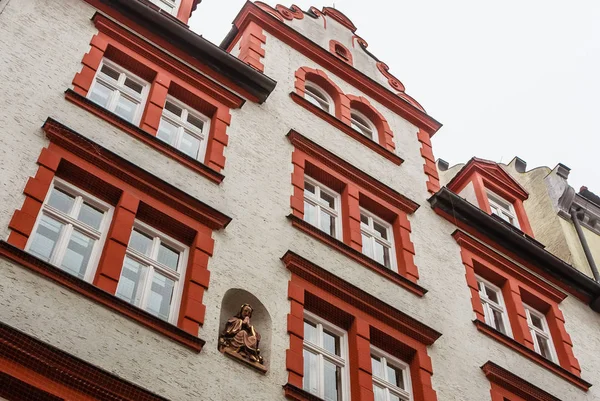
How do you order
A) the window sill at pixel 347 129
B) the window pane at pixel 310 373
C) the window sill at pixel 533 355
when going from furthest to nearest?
the window sill at pixel 347 129 → the window sill at pixel 533 355 → the window pane at pixel 310 373

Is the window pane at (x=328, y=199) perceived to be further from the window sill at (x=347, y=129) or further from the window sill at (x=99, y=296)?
the window sill at (x=99, y=296)

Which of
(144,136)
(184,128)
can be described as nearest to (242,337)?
(144,136)

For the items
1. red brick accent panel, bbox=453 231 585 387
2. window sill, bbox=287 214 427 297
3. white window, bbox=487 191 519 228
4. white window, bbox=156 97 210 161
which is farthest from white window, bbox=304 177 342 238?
white window, bbox=487 191 519 228

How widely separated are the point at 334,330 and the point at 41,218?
5.34 metres

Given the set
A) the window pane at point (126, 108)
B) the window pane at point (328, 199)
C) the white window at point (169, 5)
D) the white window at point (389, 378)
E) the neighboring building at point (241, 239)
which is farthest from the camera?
the white window at point (169, 5)

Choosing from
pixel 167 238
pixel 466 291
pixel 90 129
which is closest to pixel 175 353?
pixel 167 238

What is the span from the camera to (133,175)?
→ 47.7 ft

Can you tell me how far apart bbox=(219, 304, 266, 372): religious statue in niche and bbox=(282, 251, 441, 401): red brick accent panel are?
0.87 metres

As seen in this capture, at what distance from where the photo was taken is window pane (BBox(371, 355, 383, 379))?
15.1 m

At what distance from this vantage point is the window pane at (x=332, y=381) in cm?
1393

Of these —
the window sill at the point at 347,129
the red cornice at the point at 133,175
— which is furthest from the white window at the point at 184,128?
the window sill at the point at 347,129

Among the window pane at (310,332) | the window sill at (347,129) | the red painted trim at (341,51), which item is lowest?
the window pane at (310,332)

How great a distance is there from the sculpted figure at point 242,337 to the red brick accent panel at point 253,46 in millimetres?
7952

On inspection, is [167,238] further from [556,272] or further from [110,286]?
[556,272]
